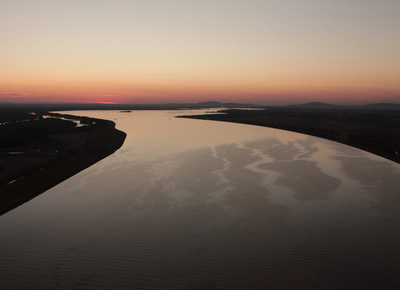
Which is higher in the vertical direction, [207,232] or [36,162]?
[207,232]

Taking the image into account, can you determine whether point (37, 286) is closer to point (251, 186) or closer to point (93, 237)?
point (93, 237)

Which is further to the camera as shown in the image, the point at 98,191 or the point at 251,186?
the point at 251,186

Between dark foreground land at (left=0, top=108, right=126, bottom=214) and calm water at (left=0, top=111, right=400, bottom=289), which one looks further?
dark foreground land at (left=0, top=108, right=126, bottom=214)

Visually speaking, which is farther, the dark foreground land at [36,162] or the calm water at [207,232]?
the dark foreground land at [36,162]

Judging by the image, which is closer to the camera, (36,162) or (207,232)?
(207,232)

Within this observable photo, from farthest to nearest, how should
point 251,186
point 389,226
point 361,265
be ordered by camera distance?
point 251,186 → point 389,226 → point 361,265

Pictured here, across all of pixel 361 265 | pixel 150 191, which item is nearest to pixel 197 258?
pixel 361 265

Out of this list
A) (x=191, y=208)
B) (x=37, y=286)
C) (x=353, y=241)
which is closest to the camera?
(x=37, y=286)

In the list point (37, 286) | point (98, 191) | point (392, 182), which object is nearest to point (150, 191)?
point (98, 191)
